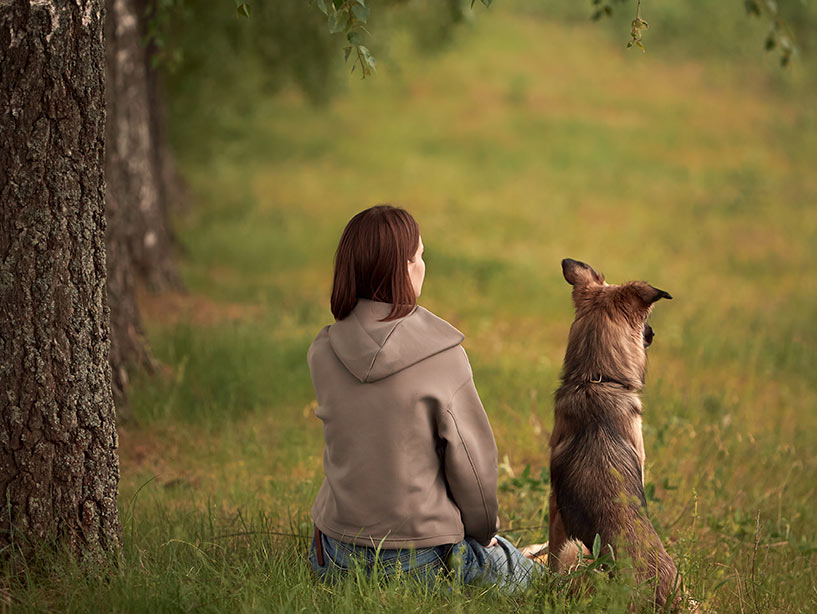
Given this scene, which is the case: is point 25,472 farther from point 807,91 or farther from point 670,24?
point 670,24

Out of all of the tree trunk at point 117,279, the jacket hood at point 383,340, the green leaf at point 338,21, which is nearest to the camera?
the jacket hood at point 383,340

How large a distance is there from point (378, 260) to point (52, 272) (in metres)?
1.29

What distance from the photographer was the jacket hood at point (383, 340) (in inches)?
127

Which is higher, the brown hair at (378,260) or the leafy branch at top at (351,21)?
the leafy branch at top at (351,21)

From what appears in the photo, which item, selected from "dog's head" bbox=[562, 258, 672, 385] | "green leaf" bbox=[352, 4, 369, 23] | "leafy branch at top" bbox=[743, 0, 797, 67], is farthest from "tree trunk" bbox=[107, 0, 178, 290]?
"leafy branch at top" bbox=[743, 0, 797, 67]

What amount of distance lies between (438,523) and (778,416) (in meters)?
4.94

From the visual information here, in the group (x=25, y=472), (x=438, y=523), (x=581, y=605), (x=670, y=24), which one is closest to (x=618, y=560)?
(x=581, y=605)

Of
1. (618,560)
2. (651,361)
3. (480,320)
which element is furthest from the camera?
(480,320)

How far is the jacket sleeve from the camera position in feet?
10.9

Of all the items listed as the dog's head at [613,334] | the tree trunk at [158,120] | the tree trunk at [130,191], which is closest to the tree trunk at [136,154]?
the tree trunk at [130,191]

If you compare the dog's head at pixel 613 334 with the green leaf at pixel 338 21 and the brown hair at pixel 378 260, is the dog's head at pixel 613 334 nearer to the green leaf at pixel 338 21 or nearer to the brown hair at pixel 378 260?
the brown hair at pixel 378 260

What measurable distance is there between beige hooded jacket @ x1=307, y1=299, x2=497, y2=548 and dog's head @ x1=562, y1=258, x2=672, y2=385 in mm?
541

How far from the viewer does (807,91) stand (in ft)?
77.2

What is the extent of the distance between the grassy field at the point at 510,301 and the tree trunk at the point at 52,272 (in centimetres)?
35
